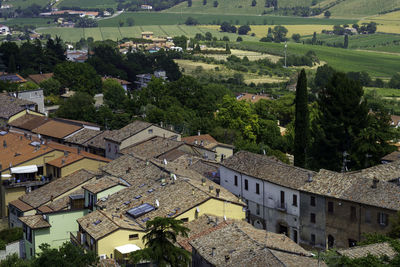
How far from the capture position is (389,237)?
42969mm

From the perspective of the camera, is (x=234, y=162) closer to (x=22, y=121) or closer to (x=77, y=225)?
(x=77, y=225)

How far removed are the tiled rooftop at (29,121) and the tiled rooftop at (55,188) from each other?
23028mm

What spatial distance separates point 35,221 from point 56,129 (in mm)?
30170

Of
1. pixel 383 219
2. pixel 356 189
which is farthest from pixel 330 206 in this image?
pixel 383 219

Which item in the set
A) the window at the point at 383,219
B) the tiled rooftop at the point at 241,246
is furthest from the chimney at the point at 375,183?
the tiled rooftop at the point at 241,246

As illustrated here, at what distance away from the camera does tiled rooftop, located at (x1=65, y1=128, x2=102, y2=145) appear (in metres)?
77.1

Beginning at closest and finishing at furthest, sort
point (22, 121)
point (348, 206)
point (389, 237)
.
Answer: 1. point (389, 237)
2. point (348, 206)
3. point (22, 121)

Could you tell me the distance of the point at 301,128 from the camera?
66.6 metres

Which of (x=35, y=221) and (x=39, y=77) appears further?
(x=39, y=77)

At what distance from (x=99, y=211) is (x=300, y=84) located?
83.6 ft

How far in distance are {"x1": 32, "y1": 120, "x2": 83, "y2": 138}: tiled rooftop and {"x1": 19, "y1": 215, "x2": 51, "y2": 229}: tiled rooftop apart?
26899mm

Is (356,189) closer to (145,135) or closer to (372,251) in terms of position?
(372,251)

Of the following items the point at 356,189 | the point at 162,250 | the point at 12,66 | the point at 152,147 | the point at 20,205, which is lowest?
the point at 20,205

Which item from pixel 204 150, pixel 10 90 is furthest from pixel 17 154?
pixel 10 90
